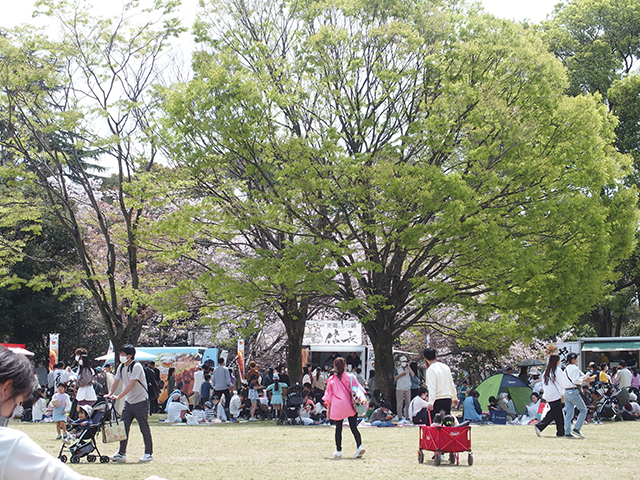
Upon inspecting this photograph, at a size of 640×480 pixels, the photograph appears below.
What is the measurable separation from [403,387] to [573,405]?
6706 mm

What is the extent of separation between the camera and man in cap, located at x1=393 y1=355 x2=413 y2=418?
19266 millimetres

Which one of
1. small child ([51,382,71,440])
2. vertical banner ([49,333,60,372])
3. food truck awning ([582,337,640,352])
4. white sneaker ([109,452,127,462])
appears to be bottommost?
white sneaker ([109,452,127,462])

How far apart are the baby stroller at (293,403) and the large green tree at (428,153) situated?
2832mm

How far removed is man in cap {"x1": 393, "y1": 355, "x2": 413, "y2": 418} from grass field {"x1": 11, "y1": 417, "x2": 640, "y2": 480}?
12.9ft

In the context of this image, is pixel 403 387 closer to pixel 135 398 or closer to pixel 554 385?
pixel 554 385

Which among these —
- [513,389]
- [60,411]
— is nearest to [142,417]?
[60,411]

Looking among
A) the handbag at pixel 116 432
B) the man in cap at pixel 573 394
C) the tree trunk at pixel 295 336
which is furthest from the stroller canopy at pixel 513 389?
the handbag at pixel 116 432

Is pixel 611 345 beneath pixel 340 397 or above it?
above

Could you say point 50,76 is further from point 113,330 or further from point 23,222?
point 23,222

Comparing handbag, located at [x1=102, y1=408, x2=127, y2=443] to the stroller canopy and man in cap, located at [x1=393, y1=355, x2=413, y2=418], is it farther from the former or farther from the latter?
the stroller canopy

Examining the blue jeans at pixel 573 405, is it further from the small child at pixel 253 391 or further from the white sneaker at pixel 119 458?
the small child at pixel 253 391

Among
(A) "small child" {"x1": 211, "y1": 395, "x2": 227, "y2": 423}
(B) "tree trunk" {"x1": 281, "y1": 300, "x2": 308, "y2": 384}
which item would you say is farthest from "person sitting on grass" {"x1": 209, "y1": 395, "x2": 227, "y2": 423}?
(B) "tree trunk" {"x1": 281, "y1": 300, "x2": 308, "y2": 384}

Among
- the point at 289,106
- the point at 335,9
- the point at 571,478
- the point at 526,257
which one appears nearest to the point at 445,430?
the point at 571,478

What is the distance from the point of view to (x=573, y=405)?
43.5ft
